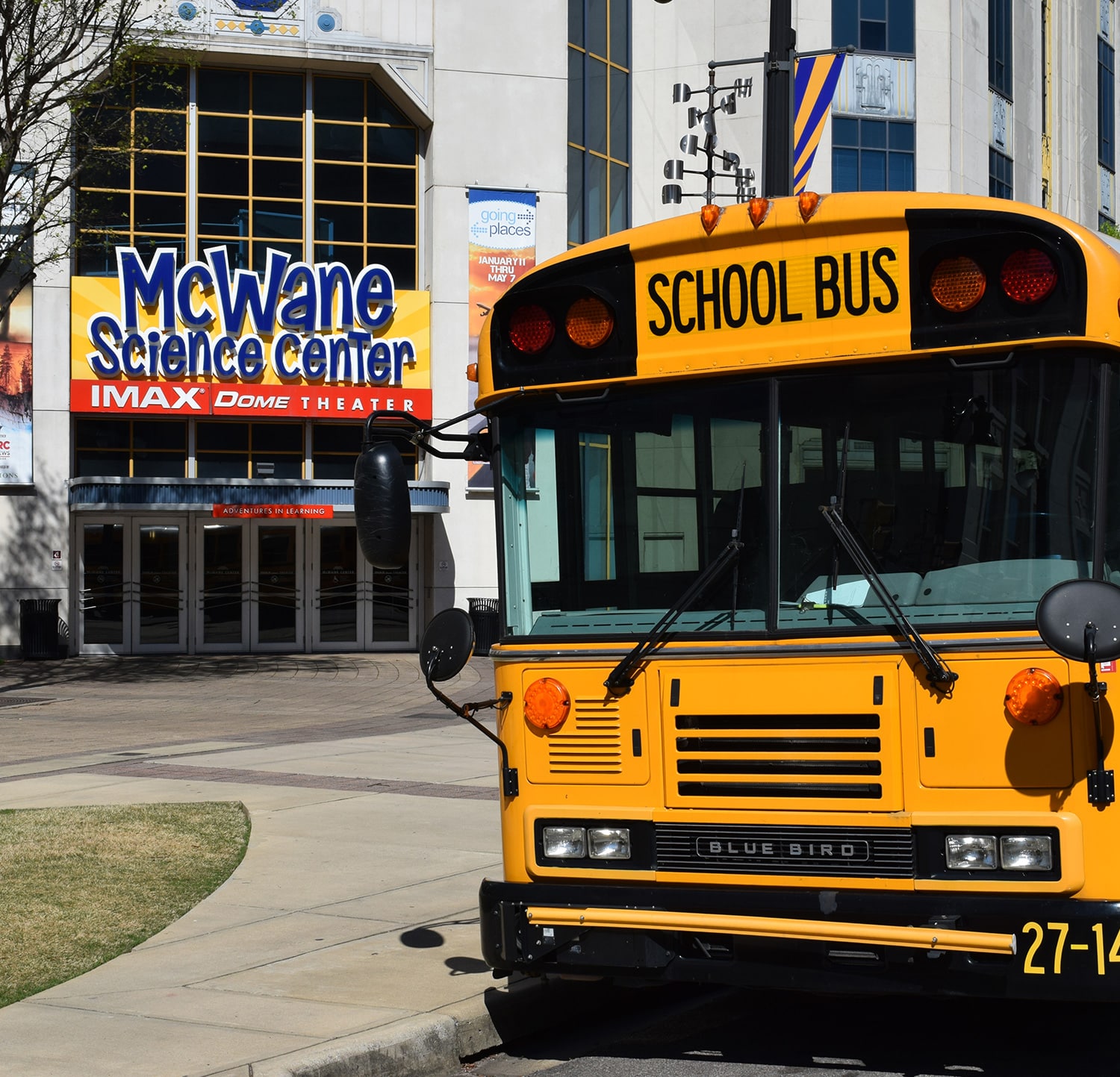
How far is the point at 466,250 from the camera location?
31.5m

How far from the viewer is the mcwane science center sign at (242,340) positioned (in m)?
29.5

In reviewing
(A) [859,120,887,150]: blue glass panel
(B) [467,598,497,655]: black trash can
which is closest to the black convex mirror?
(B) [467,598,497,655]: black trash can

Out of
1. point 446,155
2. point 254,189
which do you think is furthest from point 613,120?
point 254,189

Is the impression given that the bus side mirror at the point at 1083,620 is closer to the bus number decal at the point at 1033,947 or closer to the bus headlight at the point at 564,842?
the bus number decal at the point at 1033,947

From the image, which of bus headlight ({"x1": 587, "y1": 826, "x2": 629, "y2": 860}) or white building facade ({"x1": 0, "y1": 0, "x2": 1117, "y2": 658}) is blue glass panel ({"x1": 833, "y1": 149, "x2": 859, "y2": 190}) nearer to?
white building facade ({"x1": 0, "y1": 0, "x2": 1117, "y2": 658})

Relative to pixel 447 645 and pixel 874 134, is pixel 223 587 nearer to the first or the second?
pixel 874 134

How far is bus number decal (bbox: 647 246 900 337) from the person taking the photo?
5574mm

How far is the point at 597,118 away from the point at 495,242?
15.3ft

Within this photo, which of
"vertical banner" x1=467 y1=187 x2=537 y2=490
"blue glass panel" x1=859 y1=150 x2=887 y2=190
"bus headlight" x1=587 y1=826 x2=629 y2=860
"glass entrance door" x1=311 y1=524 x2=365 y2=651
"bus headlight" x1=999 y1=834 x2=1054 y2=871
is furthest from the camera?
"blue glass panel" x1=859 y1=150 x2=887 y2=190

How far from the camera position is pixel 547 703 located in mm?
5859

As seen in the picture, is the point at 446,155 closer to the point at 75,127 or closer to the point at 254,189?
the point at 254,189

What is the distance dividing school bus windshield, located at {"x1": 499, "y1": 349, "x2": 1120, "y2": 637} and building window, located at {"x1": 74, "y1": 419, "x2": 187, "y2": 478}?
24945 millimetres

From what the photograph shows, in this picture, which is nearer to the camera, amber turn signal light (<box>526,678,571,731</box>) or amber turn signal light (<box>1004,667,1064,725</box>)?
amber turn signal light (<box>1004,667,1064,725</box>)

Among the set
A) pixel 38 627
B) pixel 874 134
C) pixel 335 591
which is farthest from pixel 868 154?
pixel 38 627
